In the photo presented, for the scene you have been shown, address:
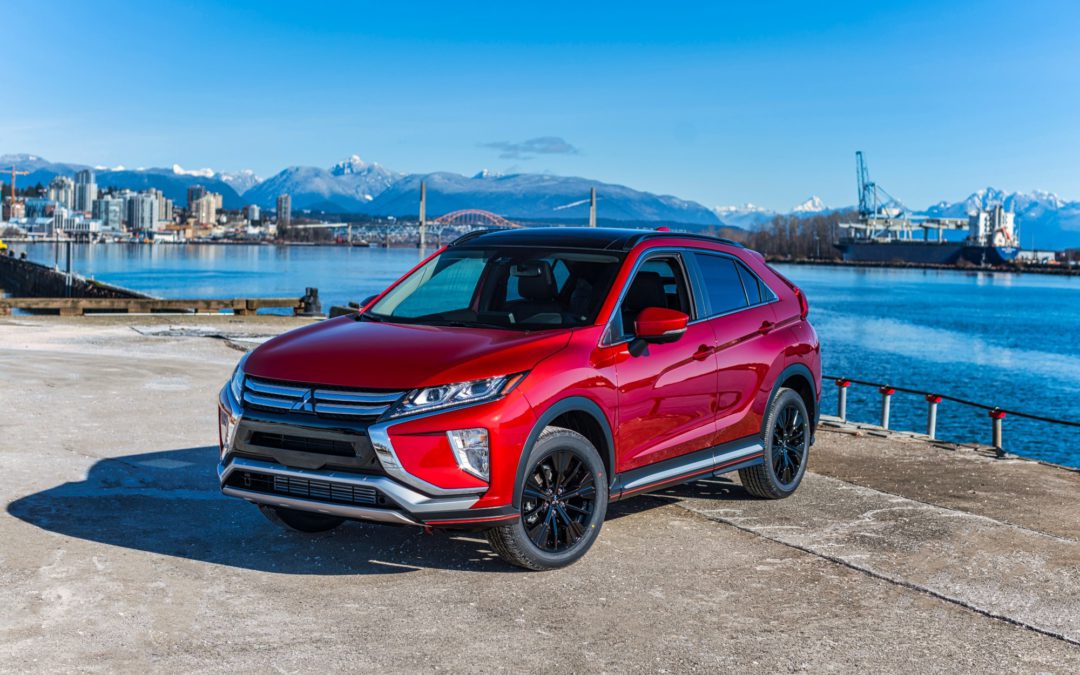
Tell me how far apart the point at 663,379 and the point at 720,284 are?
1.26m

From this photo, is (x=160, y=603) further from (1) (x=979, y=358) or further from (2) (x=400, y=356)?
(1) (x=979, y=358)

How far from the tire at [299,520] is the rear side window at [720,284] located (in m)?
2.83

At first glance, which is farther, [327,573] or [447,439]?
[327,573]

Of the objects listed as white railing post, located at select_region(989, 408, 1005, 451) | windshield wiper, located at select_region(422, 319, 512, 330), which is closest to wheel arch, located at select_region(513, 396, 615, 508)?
windshield wiper, located at select_region(422, 319, 512, 330)

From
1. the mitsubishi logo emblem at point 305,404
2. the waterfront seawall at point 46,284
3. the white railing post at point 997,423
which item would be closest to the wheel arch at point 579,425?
the mitsubishi logo emblem at point 305,404

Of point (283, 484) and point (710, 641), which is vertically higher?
point (283, 484)

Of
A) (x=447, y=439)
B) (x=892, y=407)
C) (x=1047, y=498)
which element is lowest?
(x=892, y=407)

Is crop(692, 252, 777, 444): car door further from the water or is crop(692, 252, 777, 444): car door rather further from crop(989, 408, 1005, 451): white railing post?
the water

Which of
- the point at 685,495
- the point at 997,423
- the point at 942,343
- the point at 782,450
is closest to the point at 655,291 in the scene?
the point at 782,450

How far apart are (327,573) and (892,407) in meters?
36.0

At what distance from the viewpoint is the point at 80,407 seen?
39.1 feet

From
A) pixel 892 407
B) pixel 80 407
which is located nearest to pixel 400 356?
pixel 80 407

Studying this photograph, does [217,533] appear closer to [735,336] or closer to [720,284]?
[735,336]

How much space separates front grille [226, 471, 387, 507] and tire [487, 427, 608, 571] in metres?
0.74
